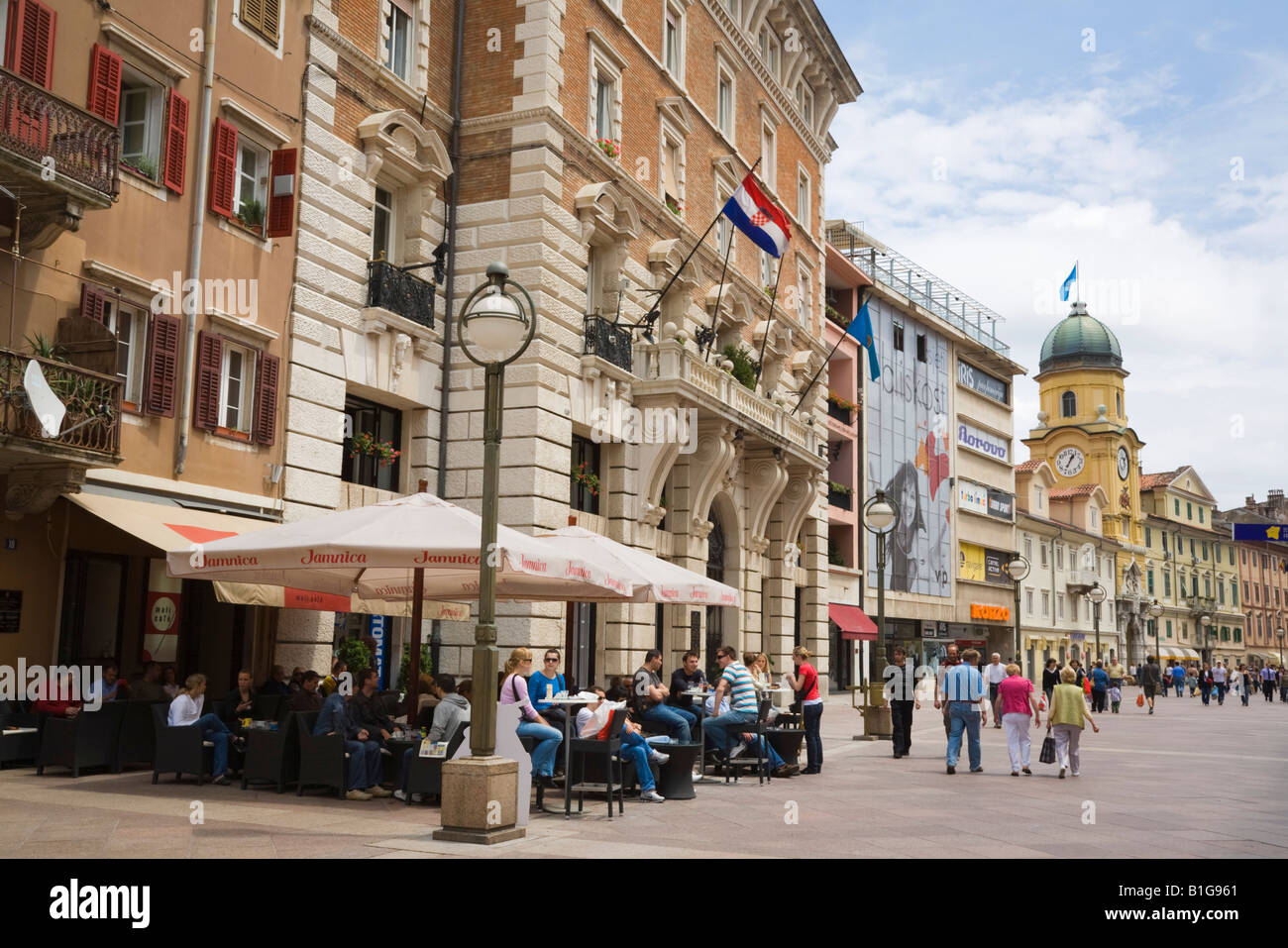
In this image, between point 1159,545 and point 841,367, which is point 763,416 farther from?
point 1159,545

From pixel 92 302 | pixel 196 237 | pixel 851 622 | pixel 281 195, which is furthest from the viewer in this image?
pixel 851 622

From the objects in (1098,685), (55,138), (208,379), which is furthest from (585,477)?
(1098,685)

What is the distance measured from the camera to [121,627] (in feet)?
50.9

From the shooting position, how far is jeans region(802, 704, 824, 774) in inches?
650

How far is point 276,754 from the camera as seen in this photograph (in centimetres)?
1234

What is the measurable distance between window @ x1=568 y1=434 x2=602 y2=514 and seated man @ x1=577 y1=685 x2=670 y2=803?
10831 mm

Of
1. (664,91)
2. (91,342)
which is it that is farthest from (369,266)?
(664,91)

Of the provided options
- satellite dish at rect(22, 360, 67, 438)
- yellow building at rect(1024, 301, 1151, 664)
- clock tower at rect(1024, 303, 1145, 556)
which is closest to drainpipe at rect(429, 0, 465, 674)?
satellite dish at rect(22, 360, 67, 438)

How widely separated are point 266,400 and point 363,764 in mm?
6967

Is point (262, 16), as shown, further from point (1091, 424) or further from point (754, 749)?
point (1091, 424)

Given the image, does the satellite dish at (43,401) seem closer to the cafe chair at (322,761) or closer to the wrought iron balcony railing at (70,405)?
the wrought iron balcony railing at (70,405)

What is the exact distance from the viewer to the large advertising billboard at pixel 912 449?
5134 cm
